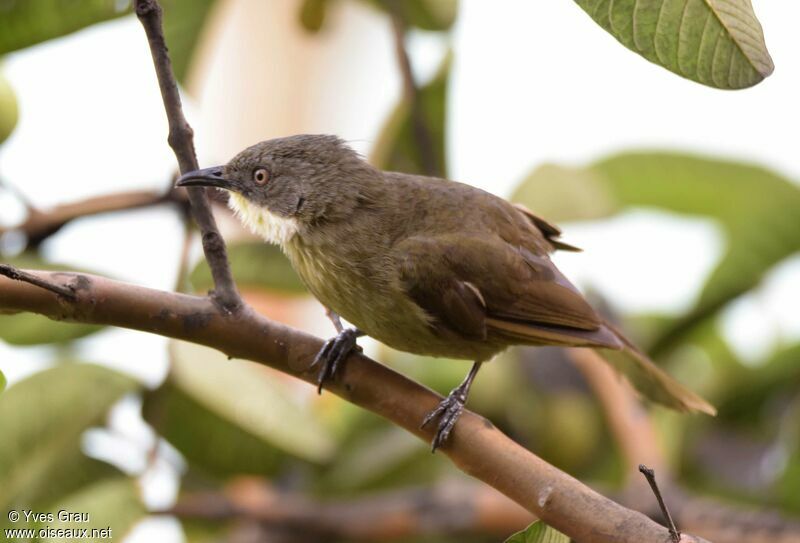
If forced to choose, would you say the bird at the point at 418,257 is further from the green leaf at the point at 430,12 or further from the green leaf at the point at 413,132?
the green leaf at the point at 430,12

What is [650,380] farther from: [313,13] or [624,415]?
[313,13]

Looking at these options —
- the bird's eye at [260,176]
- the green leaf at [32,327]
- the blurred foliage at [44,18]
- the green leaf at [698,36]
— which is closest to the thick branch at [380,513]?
the green leaf at [32,327]

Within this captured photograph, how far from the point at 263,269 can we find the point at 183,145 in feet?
3.87

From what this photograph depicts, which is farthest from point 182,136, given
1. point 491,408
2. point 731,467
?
point 731,467

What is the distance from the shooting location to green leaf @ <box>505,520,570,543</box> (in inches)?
57.0

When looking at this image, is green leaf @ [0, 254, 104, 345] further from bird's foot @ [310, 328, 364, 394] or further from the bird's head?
bird's foot @ [310, 328, 364, 394]

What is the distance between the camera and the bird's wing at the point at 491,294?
2227mm

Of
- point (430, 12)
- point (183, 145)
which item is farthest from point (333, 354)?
point (430, 12)

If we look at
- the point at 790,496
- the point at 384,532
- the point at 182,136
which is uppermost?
the point at 182,136

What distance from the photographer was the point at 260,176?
2.52 metres

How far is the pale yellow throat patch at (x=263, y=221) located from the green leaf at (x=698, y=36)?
1166mm

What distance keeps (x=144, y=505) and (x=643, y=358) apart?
1220 mm

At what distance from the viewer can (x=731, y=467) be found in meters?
3.21

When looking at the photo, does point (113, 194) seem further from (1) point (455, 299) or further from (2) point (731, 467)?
(2) point (731, 467)
